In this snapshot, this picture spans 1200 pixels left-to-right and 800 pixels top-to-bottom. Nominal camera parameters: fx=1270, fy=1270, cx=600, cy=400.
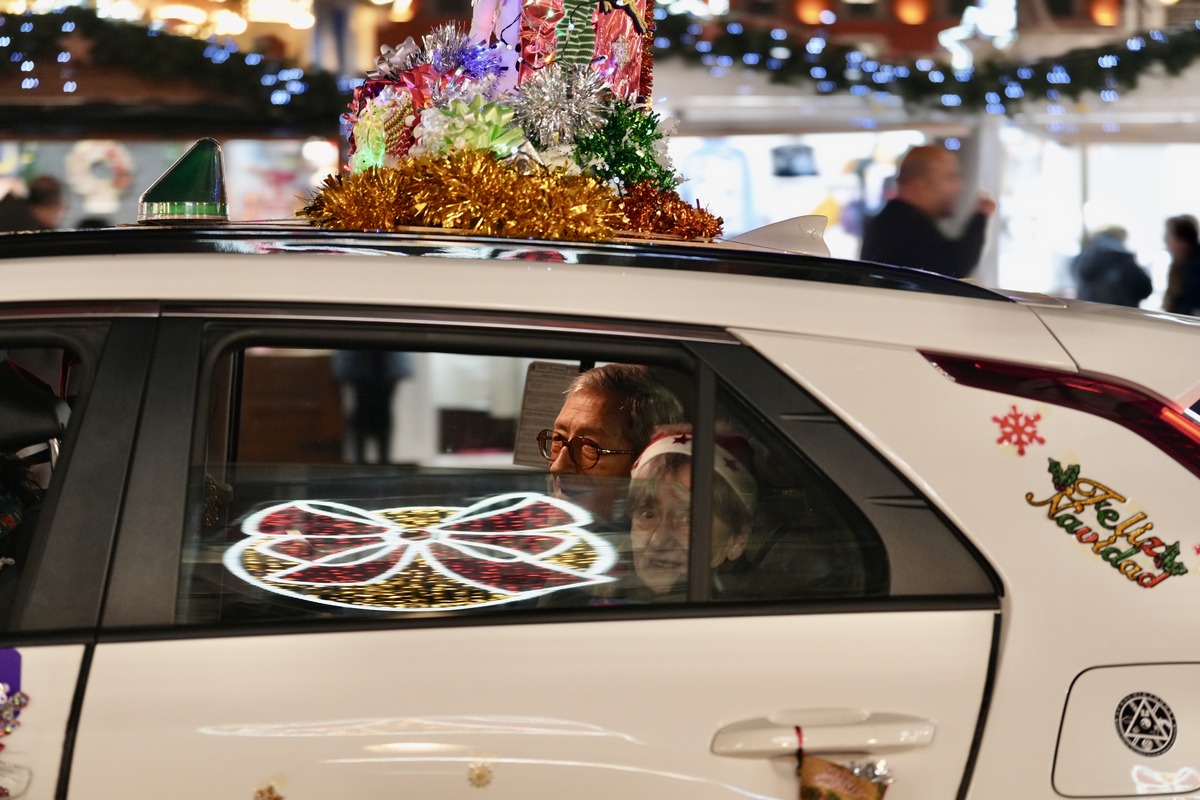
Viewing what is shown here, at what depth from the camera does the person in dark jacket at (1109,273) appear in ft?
29.8

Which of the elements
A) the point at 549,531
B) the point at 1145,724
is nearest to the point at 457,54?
the point at 549,531

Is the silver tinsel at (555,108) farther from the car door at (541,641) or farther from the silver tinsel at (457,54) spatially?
the car door at (541,641)

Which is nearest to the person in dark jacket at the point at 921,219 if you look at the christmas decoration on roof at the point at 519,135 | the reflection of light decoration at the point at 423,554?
the christmas decoration on roof at the point at 519,135

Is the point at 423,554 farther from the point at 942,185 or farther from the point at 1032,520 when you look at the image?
the point at 942,185

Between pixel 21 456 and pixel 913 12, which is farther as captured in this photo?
pixel 913 12

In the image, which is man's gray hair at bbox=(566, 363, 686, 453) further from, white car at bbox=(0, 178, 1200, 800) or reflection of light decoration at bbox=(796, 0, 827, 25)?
reflection of light decoration at bbox=(796, 0, 827, 25)

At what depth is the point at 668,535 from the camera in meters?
1.58

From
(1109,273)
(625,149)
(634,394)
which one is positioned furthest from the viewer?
(1109,273)

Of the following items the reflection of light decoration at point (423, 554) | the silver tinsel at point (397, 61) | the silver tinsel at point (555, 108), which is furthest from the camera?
the silver tinsel at point (397, 61)

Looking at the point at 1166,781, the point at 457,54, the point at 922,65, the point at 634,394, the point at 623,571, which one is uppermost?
the point at 922,65

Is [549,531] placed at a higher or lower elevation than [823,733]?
higher

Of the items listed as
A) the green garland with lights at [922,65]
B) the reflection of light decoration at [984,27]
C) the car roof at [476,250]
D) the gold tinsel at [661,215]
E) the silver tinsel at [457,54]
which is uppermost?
the reflection of light decoration at [984,27]

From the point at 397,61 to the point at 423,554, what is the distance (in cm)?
113

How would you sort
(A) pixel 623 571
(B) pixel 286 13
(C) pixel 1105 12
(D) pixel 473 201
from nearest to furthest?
1. (A) pixel 623 571
2. (D) pixel 473 201
3. (B) pixel 286 13
4. (C) pixel 1105 12
